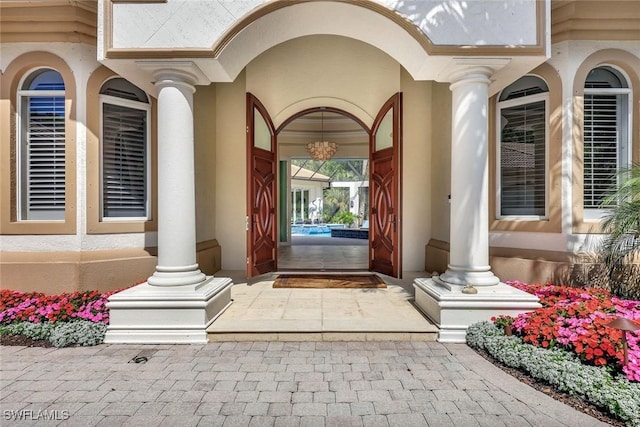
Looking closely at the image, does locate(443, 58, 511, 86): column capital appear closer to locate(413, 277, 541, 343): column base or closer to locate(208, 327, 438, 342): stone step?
locate(413, 277, 541, 343): column base

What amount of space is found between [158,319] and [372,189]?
14.9ft

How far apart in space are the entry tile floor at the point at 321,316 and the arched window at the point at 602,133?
2.80m

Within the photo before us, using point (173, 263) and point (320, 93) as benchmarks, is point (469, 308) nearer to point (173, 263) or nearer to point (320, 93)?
point (173, 263)

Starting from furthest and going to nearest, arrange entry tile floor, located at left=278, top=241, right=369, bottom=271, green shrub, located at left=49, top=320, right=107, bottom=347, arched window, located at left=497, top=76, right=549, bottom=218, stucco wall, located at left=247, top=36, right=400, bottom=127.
Answer: entry tile floor, located at left=278, top=241, right=369, bottom=271 → stucco wall, located at left=247, top=36, right=400, bottom=127 → arched window, located at left=497, top=76, right=549, bottom=218 → green shrub, located at left=49, top=320, right=107, bottom=347

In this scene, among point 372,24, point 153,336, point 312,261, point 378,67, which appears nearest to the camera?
point 153,336

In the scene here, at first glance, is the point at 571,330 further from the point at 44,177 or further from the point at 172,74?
the point at 44,177

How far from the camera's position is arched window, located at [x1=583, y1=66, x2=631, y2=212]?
14.7 feet

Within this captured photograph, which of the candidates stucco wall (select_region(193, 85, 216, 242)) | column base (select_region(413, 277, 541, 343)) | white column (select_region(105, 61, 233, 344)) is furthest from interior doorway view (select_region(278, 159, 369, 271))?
column base (select_region(413, 277, 541, 343))

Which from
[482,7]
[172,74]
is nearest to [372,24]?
[482,7]

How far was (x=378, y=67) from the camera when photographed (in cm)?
609

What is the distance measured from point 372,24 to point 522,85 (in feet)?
8.04

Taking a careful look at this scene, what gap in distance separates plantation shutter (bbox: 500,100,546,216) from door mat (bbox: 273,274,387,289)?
2233 mm

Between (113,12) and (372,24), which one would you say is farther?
(372,24)

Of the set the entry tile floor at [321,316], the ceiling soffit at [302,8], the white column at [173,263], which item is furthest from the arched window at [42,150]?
the entry tile floor at [321,316]
